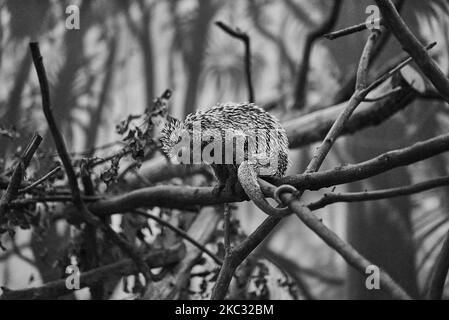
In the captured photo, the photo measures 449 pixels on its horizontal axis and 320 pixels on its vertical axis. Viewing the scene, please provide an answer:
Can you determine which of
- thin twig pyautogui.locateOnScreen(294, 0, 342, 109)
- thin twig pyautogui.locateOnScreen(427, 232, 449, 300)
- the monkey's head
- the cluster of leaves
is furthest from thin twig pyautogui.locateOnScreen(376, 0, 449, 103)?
thin twig pyautogui.locateOnScreen(294, 0, 342, 109)

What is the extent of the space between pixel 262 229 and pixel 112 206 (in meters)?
0.64

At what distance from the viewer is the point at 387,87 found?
1.90 meters

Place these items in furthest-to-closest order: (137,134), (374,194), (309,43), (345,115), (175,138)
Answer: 1. (309,43)
2. (137,134)
3. (345,115)
4. (175,138)
5. (374,194)

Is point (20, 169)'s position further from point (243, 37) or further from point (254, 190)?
point (243, 37)

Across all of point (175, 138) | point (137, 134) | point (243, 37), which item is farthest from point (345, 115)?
point (243, 37)

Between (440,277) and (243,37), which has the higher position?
(243,37)

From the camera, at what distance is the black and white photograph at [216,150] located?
1.21 metres

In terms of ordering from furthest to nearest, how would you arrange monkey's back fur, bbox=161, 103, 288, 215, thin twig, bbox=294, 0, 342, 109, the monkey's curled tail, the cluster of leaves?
thin twig, bbox=294, 0, 342, 109 < the cluster of leaves < monkey's back fur, bbox=161, 103, 288, 215 < the monkey's curled tail

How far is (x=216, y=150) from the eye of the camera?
1.25 m

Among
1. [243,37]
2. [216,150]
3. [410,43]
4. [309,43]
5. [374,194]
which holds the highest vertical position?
[309,43]

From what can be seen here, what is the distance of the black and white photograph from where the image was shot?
1208 mm

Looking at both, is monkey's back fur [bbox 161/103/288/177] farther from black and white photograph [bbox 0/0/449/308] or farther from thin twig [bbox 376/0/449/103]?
thin twig [bbox 376/0/449/103]

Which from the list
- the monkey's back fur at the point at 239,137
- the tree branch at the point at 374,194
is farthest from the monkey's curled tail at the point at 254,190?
the tree branch at the point at 374,194
